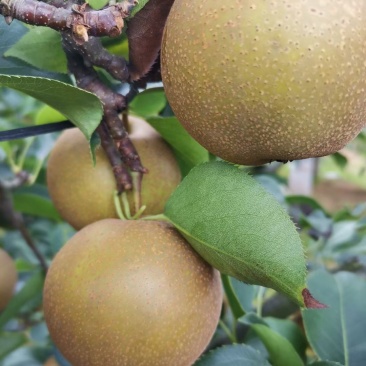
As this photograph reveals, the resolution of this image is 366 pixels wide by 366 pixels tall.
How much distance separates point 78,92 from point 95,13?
11 centimetres

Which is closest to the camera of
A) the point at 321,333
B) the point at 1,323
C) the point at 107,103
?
the point at 107,103

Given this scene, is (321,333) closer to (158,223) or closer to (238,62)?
(158,223)

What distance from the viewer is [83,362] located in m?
0.68

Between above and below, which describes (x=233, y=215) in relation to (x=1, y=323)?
above

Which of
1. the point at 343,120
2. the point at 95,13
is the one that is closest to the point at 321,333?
the point at 343,120

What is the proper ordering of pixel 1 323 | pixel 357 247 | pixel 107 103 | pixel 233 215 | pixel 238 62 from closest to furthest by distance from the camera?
pixel 238 62
pixel 233 215
pixel 107 103
pixel 1 323
pixel 357 247

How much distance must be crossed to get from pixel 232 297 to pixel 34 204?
1.72 feet

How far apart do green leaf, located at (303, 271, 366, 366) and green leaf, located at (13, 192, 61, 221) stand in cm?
55

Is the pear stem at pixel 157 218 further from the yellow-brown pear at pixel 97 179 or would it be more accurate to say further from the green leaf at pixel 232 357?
the green leaf at pixel 232 357

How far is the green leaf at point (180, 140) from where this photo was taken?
0.80 m

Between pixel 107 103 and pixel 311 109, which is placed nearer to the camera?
pixel 311 109

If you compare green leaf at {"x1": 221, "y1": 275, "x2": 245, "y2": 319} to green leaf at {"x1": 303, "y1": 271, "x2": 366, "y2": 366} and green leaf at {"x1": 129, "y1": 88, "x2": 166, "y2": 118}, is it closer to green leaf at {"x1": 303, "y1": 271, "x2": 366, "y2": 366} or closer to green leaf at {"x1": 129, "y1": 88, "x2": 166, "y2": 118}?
green leaf at {"x1": 303, "y1": 271, "x2": 366, "y2": 366}

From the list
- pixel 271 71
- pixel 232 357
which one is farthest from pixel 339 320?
pixel 271 71

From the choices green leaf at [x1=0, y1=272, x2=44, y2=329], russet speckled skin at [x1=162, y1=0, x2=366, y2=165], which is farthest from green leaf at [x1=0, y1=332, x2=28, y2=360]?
russet speckled skin at [x1=162, y1=0, x2=366, y2=165]
